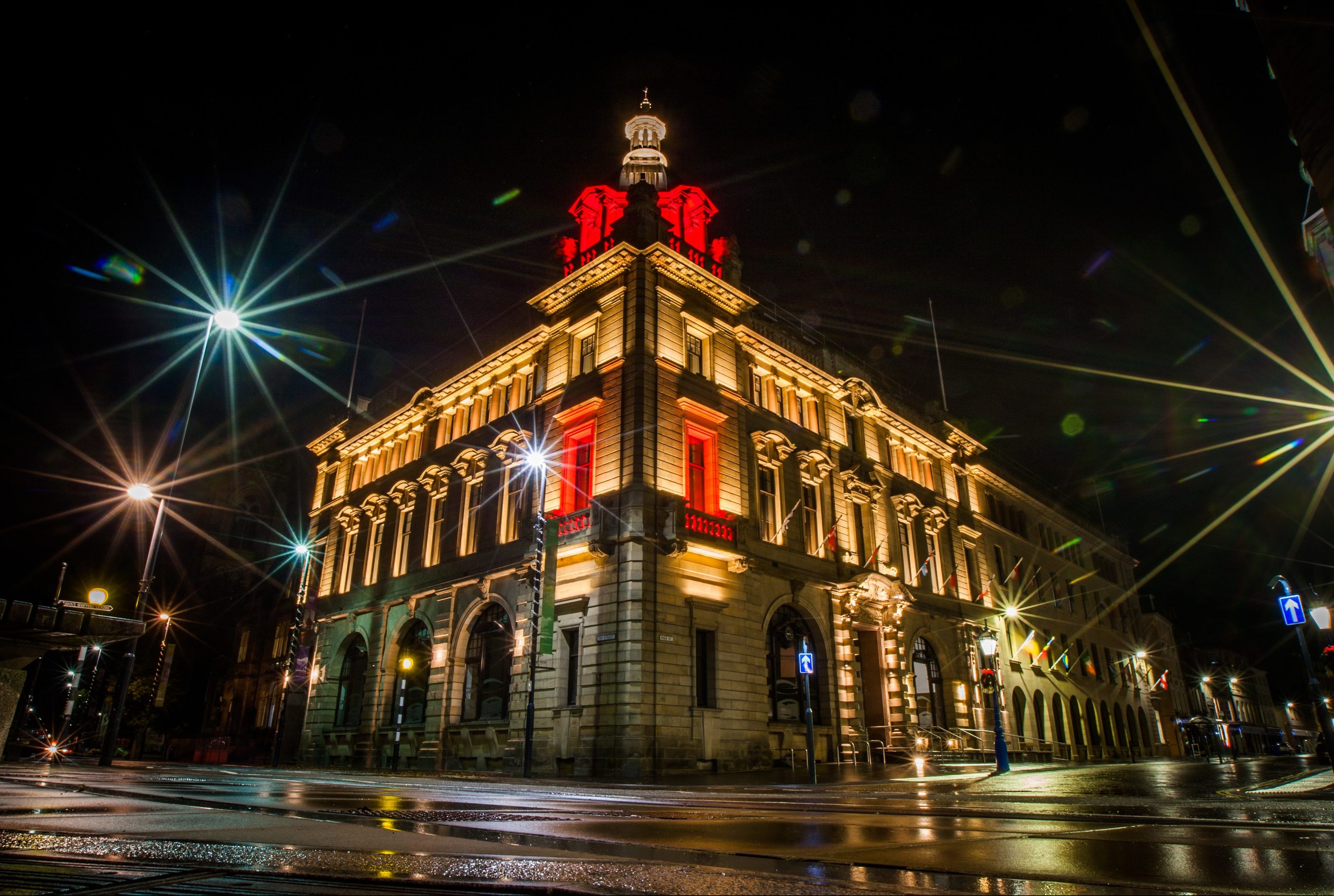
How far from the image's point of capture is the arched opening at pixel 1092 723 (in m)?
47.7

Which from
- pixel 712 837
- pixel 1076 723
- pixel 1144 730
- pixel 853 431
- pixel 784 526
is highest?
pixel 853 431

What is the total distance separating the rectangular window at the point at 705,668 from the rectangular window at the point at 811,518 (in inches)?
260

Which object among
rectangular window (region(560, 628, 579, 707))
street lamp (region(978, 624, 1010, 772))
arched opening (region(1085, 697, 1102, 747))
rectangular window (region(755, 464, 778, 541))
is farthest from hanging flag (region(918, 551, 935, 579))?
arched opening (region(1085, 697, 1102, 747))

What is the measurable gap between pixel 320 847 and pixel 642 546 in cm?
1830

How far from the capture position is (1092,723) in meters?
48.5

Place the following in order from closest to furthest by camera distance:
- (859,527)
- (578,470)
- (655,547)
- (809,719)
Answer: (809,719) < (655,547) < (578,470) < (859,527)

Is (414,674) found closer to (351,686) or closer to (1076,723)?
Answer: (351,686)

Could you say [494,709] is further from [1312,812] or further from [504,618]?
[1312,812]

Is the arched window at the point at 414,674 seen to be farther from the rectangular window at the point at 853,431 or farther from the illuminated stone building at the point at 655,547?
the rectangular window at the point at 853,431

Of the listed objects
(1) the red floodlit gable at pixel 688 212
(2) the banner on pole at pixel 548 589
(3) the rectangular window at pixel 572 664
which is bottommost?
(3) the rectangular window at pixel 572 664

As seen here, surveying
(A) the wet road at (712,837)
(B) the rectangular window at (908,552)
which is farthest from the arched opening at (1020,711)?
(A) the wet road at (712,837)

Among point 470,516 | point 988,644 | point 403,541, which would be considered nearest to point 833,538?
point 988,644

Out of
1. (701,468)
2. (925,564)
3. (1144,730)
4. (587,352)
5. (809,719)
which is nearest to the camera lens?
Answer: (809,719)

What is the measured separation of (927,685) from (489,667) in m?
19.6
